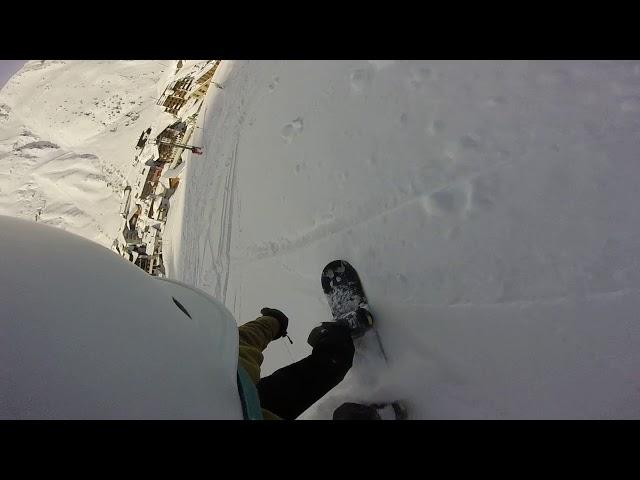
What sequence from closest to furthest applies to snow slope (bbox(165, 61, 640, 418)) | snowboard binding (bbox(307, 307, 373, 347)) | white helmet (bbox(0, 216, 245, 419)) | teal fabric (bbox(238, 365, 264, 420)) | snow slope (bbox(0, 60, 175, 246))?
white helmet (bbox(0, 216, 245, 419)) → teal fabric (bbox(238, 365, 264, 420)) → snow slope (bbox(165, 61, 640, 418)) → snowboard binding (bbox(307, 307, 373, 347)) → snow slope (bbox(0, 60, 175, 246))

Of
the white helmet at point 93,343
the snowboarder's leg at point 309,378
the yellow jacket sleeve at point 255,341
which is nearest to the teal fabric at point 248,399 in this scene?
the white helmet at point 93,343

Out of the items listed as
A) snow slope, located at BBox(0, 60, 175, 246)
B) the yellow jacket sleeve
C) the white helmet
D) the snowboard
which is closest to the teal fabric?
the white helmet

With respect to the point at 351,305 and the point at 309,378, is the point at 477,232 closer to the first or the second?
the point at 351,305

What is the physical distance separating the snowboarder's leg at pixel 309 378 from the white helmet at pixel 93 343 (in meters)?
0.47

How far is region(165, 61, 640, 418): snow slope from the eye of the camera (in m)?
1.80

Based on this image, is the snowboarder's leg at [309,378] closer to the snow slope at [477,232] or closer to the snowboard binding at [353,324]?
the snowboard binding at [353,324]

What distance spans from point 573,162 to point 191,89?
6529mm

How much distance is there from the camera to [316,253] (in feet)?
8.95

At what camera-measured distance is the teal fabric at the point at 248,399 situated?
1.20 meters

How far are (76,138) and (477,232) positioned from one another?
52.8 feet

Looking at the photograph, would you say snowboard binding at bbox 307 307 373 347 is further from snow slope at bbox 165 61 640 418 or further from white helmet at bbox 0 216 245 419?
white helmet at bbox 0 216 245 419

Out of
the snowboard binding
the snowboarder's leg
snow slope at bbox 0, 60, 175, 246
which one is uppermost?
snow slope at bbox 0, 60, 175, 246

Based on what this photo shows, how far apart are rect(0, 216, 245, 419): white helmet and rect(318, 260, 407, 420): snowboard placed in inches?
43.1
